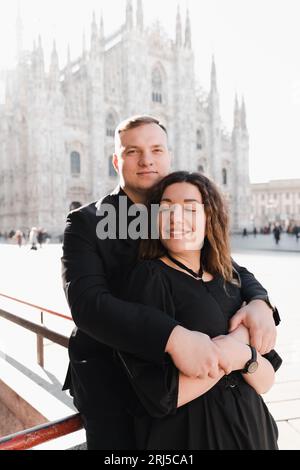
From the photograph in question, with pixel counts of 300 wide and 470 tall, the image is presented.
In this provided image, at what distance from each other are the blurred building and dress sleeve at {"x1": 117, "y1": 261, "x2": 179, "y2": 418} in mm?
64698

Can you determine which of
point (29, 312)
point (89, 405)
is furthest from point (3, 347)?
point (89, 405)

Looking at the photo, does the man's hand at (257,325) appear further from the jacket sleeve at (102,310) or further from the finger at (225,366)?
the jacket sleeve at (102,310)

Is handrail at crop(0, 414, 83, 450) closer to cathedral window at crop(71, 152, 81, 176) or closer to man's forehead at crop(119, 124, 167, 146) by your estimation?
man's forehead at crop(119, 124, 167, 146)

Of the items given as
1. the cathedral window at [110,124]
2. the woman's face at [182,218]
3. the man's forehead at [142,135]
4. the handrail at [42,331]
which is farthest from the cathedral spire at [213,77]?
the woman's face at [182,218]

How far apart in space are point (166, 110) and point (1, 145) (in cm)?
1596

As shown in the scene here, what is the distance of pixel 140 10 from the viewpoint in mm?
36031

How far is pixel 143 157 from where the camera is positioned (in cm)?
154

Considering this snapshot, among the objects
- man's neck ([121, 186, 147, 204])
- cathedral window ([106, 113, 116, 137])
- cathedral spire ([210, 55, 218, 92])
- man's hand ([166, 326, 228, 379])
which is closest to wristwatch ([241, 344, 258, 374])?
man's hand ([166, 326, 228, 379])

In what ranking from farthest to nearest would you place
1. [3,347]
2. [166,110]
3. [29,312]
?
[166,110]
[29,312]
[3,347]

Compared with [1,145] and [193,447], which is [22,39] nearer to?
[1,145]

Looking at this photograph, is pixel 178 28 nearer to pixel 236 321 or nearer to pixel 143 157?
pixel 143 157

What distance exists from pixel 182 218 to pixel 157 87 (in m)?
40.4

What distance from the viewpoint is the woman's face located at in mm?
1371
